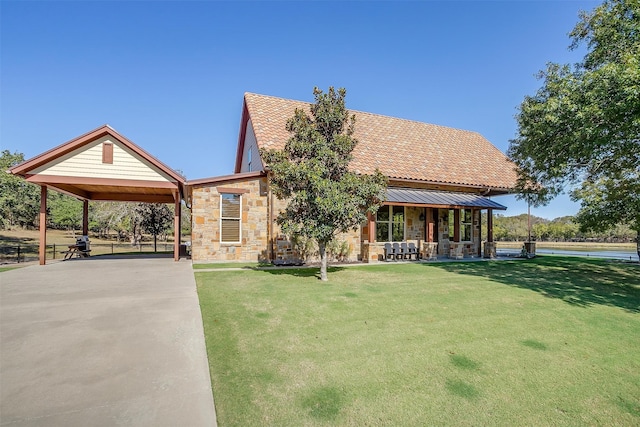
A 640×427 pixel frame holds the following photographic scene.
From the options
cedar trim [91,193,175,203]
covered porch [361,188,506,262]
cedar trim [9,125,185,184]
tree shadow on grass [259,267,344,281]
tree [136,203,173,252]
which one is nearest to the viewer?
tree shadow on grass [259,267,344,281]

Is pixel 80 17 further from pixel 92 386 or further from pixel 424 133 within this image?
pixel 424 133

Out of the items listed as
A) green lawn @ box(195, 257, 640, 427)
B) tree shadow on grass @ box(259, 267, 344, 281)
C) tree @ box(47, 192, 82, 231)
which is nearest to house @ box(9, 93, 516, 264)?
tree shadow on grass @ box(259, 267, 344, 281)

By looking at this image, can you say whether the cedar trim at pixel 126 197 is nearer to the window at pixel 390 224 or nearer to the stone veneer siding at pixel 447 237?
the window at pixel 390 224

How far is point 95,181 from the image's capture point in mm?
12422

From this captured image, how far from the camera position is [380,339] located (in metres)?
4.76

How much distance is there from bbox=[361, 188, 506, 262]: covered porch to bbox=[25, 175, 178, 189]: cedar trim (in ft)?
31.4

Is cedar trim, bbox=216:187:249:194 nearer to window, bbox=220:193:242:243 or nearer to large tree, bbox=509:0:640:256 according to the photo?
window, bbox=220:193:242:243

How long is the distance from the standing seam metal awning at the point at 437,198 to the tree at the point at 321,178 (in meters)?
4.93

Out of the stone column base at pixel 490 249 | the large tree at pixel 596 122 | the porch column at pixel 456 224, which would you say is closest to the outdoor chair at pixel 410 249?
the porch column at pixel 456 224

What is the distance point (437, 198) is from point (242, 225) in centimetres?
999

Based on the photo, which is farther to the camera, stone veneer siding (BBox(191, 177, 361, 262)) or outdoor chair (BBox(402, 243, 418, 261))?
outdoor chair (BBox(402, 243, 418, 261))

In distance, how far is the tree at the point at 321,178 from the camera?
29.0ft

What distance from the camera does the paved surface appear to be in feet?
9.25

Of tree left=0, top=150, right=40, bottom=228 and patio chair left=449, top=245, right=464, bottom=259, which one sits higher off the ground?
tree left=0, top=150, right=40, bottom=228
